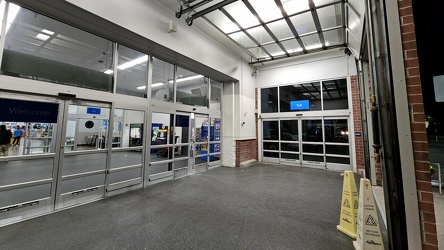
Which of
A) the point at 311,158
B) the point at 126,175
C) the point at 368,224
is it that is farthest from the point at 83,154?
the point at 311,158

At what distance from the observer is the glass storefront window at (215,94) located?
716 cm

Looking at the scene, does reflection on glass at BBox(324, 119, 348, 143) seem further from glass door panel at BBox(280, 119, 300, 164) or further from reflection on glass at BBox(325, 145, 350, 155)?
glass door panel at BBox(280, 119, 300, 164)

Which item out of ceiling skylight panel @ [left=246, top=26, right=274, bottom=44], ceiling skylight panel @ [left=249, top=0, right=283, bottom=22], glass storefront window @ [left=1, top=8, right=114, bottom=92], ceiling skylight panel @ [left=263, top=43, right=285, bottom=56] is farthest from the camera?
ceiling skylight panel @ [left=263, top=43, right=285, bottom=56]

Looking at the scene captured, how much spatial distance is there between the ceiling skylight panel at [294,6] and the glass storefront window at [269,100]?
3878 millimetres

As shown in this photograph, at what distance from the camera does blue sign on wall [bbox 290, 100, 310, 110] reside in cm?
723

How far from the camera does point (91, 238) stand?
239 centimetres

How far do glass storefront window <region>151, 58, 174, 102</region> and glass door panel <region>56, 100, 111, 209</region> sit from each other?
56.1 inches

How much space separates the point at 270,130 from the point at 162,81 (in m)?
5.11

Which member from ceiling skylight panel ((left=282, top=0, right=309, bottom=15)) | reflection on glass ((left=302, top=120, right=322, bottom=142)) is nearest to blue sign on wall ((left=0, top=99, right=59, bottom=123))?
ceiling skylight panel ((left=282, top=0, right=309, bottom=15))

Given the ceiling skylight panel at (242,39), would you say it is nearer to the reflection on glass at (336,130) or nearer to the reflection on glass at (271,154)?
the reflection on glass at (336,130)

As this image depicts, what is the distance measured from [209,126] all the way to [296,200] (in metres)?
3.96

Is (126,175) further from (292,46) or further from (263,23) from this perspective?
(292,46)

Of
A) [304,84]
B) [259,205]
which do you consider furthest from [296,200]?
[304,84]

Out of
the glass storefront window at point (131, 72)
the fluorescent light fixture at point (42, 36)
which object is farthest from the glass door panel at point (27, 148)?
the glass storefront window at point (131, 72)
